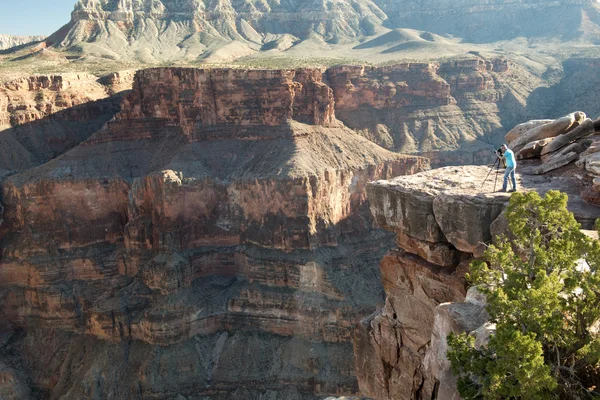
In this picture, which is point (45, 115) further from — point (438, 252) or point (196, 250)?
point (438, 252)

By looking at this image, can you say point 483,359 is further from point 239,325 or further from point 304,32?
point 304,32

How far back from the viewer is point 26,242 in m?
52.7

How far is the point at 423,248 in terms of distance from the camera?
18359 millimetres

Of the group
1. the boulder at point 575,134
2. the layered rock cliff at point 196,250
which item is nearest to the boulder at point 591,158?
the boulder at point 575,134

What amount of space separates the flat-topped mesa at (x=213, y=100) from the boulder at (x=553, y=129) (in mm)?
38961

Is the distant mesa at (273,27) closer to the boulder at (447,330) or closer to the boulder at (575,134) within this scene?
the boulder at (575,134)

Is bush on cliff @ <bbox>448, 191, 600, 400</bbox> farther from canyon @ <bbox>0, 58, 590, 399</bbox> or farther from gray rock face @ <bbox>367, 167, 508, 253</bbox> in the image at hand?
canyon @ <bbox>0, 58, 590, 399</bbox>

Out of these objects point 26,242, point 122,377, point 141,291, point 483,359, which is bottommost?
point 122,377

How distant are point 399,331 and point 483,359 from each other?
9.65m

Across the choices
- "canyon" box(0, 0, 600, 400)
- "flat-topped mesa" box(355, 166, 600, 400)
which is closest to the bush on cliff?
"flat-topped mesa" box(355, 166, 600, 400)

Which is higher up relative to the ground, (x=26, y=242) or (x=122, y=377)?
(x=26, y=242)

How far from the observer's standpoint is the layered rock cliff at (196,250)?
46.8 meters

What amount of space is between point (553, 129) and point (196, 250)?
125 ft

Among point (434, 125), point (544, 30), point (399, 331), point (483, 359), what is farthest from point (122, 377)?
point (544, 30)
